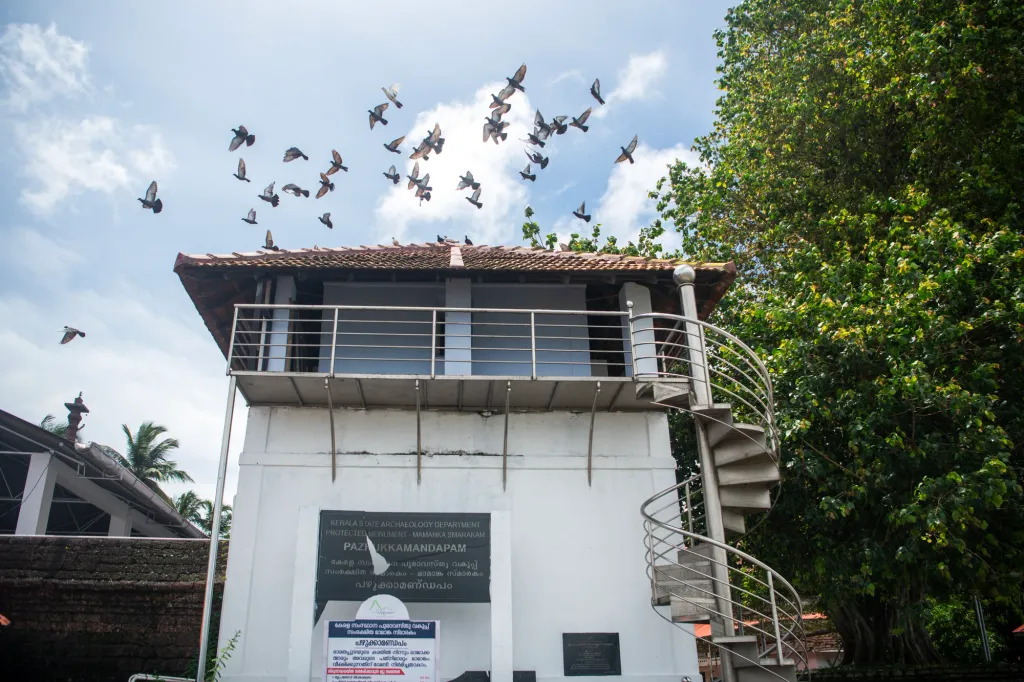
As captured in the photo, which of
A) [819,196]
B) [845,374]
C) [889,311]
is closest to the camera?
[889,311]

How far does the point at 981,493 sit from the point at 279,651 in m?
7.95

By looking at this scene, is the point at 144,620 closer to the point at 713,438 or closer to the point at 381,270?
the point at 381,270

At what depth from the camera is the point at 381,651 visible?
26.4 feet

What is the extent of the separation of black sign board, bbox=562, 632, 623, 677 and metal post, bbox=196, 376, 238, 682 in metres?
3.74

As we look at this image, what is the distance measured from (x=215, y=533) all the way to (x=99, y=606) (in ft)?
10.6

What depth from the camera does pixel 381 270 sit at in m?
10.0

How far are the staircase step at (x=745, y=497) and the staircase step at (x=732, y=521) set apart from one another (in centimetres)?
9

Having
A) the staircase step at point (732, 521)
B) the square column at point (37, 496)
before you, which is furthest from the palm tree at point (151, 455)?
the staircase step at point (732, 521)

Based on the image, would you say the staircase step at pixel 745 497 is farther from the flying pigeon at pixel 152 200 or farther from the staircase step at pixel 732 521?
the flying pigeon at pixel 152 200

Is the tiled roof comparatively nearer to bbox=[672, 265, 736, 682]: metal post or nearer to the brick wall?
bbox=[672, 265, 736, 682]: metal post

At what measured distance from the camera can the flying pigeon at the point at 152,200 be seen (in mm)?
9555

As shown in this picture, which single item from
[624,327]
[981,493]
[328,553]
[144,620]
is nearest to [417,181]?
[624,327]

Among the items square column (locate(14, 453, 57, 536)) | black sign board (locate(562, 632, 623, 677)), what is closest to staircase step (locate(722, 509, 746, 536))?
black sign board (locate(562, 632, 623, 677))

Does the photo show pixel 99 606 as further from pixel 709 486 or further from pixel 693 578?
pixel 709 486
